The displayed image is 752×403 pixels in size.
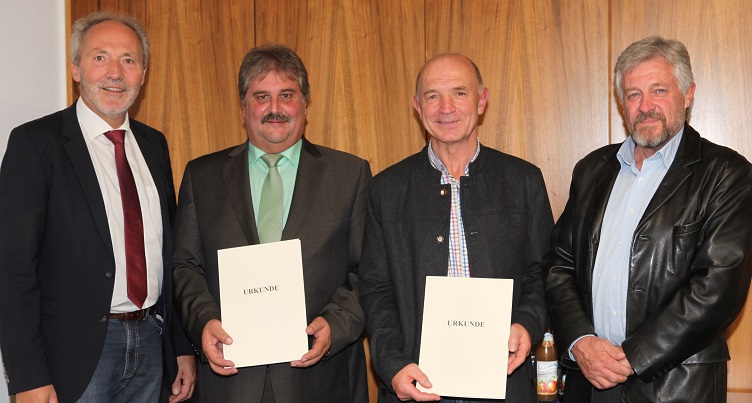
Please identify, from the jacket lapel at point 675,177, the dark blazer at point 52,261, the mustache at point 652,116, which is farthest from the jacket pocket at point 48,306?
the mustache at point 652,116

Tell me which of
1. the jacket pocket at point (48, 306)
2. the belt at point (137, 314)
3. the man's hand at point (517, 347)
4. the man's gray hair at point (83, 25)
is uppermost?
the man's gray hair at point (83, 25)

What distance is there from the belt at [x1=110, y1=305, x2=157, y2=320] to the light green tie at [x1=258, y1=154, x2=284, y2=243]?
52 cm

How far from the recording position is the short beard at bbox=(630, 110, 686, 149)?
256cm

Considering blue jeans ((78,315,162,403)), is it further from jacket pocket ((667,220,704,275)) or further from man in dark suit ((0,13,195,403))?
jacket pocket ((667,220,704,275))

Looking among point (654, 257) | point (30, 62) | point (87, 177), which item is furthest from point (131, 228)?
point (654, 257)

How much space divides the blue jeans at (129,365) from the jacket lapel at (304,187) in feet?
2.20

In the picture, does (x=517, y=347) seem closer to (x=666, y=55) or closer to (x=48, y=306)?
(x=666, y=55)

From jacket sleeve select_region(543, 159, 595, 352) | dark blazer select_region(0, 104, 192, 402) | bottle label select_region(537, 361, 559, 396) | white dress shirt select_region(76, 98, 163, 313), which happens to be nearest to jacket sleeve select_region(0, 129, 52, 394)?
dark blazer select_region(0, 104, 192, 402)

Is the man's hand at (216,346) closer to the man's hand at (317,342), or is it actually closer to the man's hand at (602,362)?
the man's hand at (317,342)

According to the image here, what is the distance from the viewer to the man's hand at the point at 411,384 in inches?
94.7

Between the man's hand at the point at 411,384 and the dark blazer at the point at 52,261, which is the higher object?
the dark blazer at the point at 52,261

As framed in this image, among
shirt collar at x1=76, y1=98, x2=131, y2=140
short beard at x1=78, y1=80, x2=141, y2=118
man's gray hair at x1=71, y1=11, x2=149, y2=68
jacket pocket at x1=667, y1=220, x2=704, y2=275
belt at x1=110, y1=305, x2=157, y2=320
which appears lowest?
belt at x1=110, y1=305, x2=157, y2=320

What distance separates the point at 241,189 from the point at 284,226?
24 cm

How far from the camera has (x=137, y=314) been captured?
2.76m
